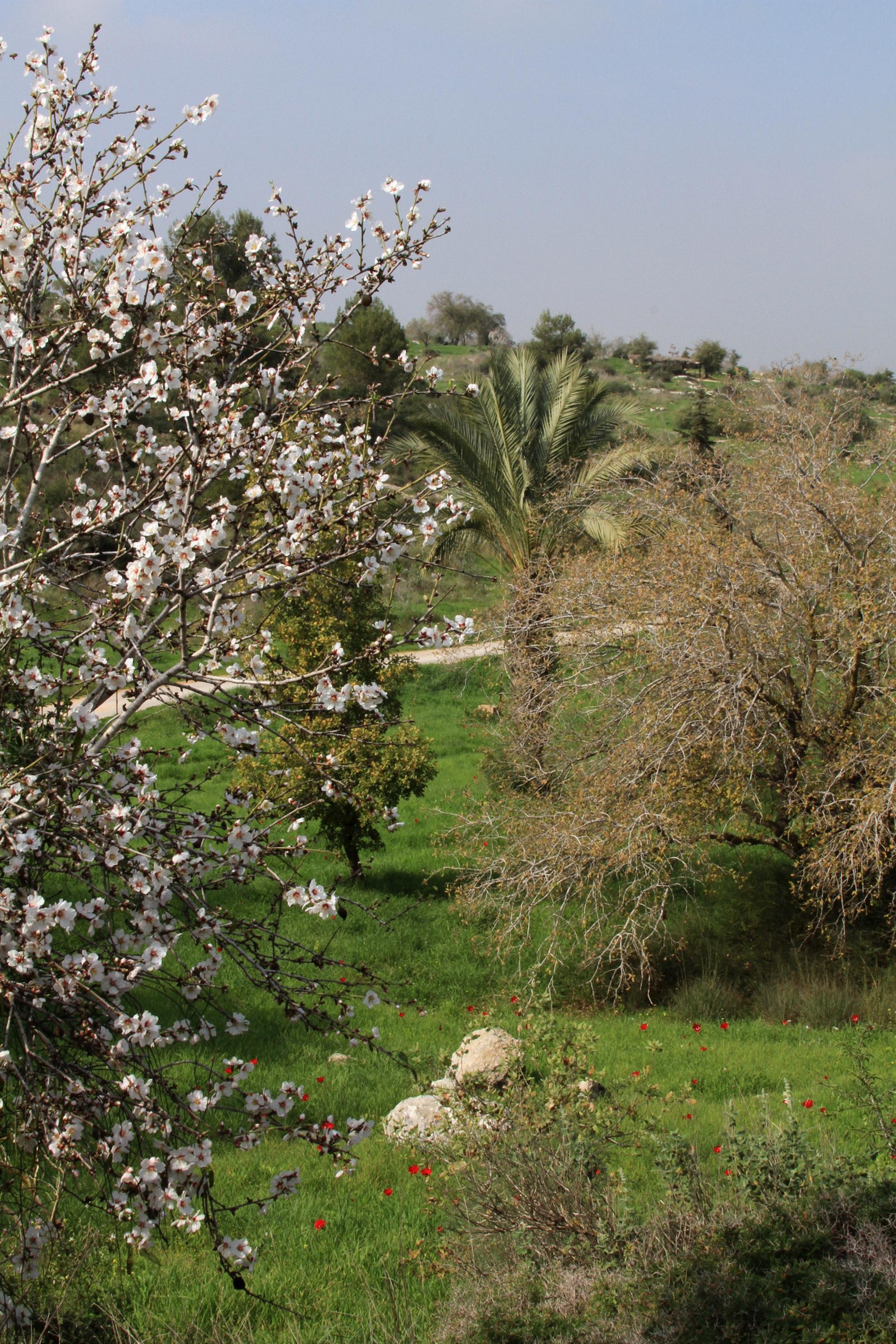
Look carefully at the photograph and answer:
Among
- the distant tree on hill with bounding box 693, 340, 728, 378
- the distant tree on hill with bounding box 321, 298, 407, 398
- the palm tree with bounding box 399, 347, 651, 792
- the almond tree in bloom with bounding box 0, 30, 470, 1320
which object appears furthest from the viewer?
the distant tree on hill with bounding box 693, 340, 728, 378

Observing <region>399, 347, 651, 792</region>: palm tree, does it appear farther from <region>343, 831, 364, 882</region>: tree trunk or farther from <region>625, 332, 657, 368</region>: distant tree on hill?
<region>625, 332, 657, 368</region>: distant tree on hill

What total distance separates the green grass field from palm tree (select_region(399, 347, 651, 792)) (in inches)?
108

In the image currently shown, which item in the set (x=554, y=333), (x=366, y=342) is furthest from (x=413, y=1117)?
(x=554, y=333)

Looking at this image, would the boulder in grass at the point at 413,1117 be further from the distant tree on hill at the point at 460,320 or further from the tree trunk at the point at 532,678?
the distant tree on hill at the point at 460,320

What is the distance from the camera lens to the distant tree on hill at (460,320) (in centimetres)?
6356

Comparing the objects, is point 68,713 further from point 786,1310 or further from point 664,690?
point 664,690

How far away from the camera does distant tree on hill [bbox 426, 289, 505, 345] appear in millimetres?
63562

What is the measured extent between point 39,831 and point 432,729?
17779mm

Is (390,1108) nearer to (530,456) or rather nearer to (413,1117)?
(413,1117)

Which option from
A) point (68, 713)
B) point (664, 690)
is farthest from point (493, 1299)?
point (664, 690)

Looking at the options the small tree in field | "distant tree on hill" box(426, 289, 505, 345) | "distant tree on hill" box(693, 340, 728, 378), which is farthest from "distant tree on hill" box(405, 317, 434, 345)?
the small tree in field

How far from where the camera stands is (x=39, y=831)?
2.63 meters

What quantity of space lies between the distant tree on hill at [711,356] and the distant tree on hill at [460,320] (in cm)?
1806

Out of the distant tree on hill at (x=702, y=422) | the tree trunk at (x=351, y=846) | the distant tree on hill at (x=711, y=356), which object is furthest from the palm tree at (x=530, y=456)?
the distant tree on hill at (x=711, y=356)
